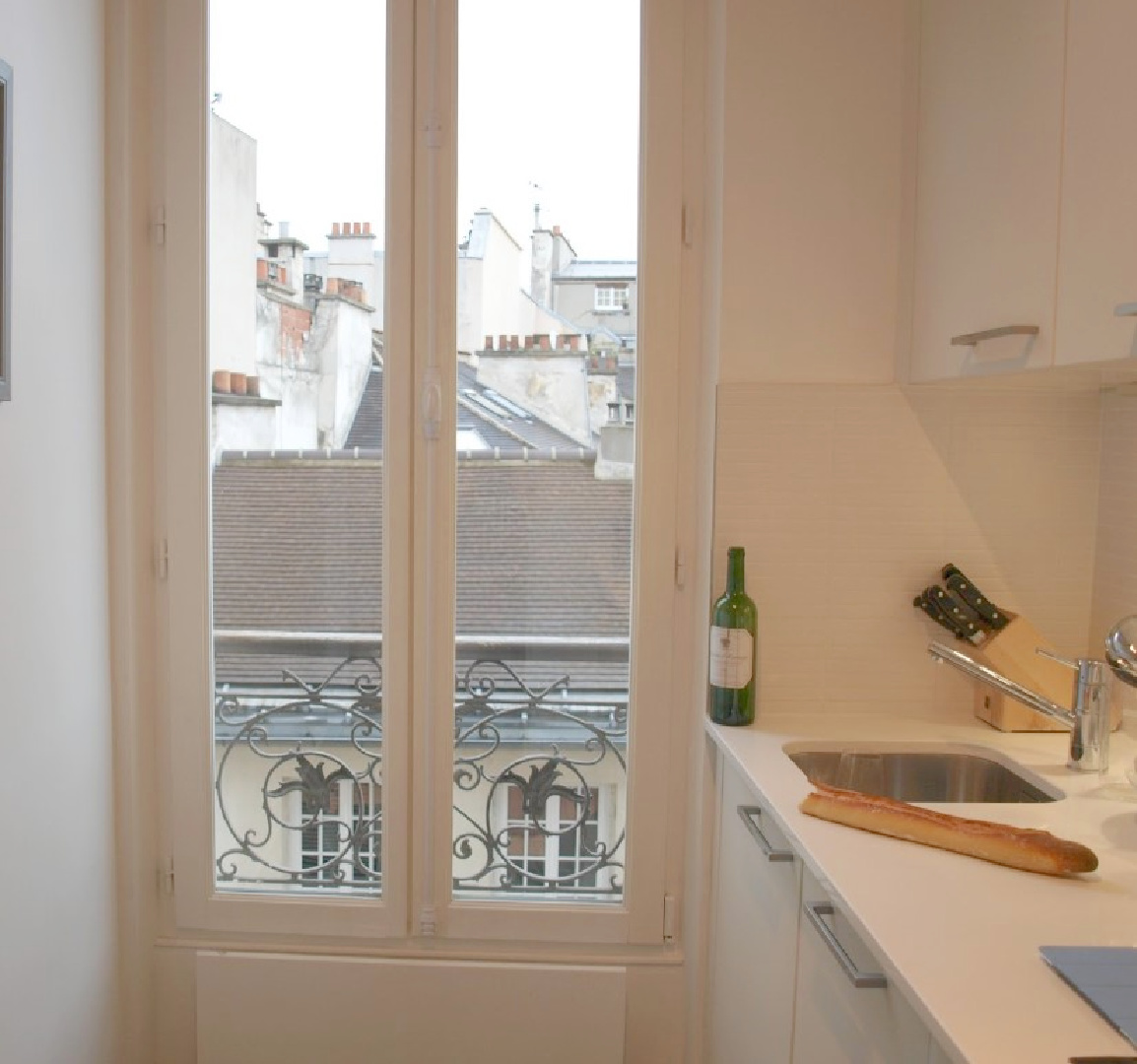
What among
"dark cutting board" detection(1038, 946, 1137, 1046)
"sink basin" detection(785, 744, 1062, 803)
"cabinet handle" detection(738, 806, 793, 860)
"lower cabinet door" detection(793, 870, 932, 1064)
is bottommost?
"lower cabinet door" detection(793, 870, 932, 1064)

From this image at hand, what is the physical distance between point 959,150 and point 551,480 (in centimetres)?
98

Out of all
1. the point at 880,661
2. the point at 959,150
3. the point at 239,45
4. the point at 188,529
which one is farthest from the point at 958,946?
the point at 239,45

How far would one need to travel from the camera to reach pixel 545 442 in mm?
2416

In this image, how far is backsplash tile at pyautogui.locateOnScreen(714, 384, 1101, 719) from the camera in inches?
88.1

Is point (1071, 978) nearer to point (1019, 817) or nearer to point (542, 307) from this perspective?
point (1019, 817)

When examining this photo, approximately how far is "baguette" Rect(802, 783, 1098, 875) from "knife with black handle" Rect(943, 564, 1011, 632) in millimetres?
588

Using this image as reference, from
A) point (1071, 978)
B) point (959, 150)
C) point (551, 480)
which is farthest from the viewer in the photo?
point (551, 480)

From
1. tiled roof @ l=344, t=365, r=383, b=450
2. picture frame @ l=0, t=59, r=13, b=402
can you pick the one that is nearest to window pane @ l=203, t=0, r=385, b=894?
tiled roof @ l=344, t=365, r=383, b=450

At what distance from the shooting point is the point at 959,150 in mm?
1933

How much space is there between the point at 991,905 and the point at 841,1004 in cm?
24

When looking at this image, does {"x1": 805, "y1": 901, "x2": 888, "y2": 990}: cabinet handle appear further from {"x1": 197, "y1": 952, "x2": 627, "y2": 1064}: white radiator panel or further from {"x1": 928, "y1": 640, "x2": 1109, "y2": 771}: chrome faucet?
{"x1": 197, "y1": 952, "x2": 627, "y2": 1064}: white radiator panel

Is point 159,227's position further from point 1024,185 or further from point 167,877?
point 1024,185

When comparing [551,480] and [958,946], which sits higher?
[551,480]

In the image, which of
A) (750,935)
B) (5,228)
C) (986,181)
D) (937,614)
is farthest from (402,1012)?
(986,181)
